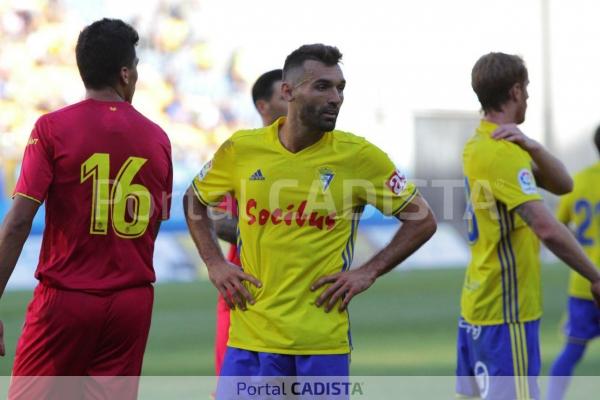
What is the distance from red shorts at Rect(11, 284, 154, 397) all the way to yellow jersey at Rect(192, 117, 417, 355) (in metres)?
0.54

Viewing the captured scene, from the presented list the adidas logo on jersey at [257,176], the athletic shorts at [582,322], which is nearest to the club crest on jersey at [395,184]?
Result: the adidas logo on jersey at [257,176]

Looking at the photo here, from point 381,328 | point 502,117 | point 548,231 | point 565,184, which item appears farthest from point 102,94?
point 381,328

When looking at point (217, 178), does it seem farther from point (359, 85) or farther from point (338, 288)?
point (359, 85)

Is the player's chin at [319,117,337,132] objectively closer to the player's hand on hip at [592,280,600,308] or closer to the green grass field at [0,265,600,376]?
the player's hand on hip at [592,280,600,308]

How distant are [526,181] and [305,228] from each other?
134 cm

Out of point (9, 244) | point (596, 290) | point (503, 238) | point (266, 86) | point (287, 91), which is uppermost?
point (266, 86)

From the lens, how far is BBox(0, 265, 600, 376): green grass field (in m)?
10.0

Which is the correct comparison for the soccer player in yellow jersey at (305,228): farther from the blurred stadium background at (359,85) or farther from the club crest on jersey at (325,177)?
the blurred stadium background at (359,85)

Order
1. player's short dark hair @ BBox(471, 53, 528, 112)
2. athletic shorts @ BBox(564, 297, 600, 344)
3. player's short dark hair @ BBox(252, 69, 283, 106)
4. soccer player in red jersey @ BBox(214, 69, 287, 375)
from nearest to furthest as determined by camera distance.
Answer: player's short dark hair @ BBox(471, 53, 528, 112) < soccer player in red jersey @ BBox(214, 69, 287, 375) < player's short dark hair @ BBox(252, 69, 283, 106) < athletic shorts @ BBox(564, 297, 600, 344)

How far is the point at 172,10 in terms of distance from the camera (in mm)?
22422

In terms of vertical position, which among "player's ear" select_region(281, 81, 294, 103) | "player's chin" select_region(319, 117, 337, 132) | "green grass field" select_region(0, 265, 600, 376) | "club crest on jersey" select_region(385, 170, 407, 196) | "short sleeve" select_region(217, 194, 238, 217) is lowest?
"green grass field" select_region(0, 265, 600, 376)

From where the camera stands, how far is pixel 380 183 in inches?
193

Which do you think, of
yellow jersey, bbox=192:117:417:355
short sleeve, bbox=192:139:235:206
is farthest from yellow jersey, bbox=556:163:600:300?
short sleeve, bbox=192:139:235:206

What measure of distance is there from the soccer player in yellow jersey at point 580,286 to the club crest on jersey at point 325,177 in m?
3.88
